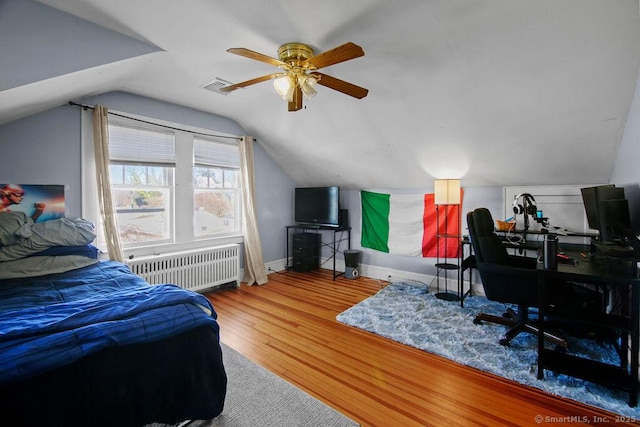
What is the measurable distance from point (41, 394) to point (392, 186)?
407cm

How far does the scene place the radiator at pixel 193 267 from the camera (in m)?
3.19

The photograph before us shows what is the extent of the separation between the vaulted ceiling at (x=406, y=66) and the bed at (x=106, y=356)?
1.35m

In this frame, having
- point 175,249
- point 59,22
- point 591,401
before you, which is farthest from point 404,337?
point 59,22

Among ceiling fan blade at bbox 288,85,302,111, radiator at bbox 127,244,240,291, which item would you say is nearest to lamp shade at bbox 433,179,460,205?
ceiling fan blade at bbox 288,85,302,111

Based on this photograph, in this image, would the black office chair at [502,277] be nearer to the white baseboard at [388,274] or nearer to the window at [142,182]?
the white baseboard at [388,274]

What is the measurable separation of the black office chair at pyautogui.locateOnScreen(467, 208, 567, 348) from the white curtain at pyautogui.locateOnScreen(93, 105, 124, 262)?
3503 millimetres

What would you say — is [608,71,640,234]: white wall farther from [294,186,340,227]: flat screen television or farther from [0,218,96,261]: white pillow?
[0,218,96,261]: white pillow

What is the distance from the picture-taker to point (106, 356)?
46.8 inches

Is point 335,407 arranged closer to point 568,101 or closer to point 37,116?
point 568,101

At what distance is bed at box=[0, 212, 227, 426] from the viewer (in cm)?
105

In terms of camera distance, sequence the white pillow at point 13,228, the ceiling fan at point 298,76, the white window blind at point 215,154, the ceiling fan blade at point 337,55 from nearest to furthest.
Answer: the ceiling fan blade at point 337,55 < the ceiling fan at point 298,76 < the white pillow at point 13,228 < the white window blind at point 215,154

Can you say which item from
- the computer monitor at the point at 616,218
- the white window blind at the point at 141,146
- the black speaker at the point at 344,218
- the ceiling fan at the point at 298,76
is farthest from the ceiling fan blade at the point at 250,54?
the black speaker at the point at 344,218

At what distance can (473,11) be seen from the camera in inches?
67.1

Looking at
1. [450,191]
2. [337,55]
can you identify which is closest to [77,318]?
[337,55]
